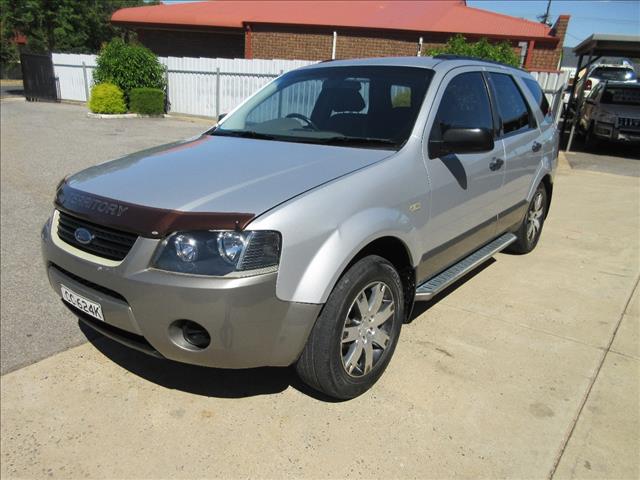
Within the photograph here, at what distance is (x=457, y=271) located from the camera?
3654 millimetres

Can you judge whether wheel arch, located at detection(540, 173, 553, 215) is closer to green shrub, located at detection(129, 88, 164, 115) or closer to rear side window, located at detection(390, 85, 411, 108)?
rear side window, located at detection(390, 85, 411, 108)

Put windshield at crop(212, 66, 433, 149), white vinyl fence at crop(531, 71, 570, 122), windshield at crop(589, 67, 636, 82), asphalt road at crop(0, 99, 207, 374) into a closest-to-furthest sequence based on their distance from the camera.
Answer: windshield at crop(212, 66, 433, 149), asphalt road at crop(0, 99, 207, 374), white vinyl fence at crop(531, 71, 570, 122), windshield at crop(589, 67, 636, 82)

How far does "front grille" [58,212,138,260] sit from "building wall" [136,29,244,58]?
22.6 meters

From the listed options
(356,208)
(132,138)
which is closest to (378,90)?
(356,208)

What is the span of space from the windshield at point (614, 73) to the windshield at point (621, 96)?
29.8 ft

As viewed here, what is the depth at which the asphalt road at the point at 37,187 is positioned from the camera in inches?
138

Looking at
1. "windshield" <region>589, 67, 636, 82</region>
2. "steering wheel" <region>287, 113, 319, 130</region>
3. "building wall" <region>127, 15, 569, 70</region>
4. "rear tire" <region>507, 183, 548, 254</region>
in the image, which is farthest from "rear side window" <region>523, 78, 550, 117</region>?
"windshield" <region>589, 67, 636, 82</region>

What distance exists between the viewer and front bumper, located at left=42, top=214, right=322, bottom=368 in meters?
2.15

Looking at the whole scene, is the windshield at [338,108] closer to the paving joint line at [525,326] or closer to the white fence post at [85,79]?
the paving joint line at [525,326]

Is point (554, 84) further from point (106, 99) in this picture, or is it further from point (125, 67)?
point (125, 67)

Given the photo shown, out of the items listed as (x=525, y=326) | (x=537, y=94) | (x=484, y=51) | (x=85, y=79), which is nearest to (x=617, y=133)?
(x=484, y=51)

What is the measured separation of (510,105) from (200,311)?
11.2 feet

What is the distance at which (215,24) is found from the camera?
22.7 metres

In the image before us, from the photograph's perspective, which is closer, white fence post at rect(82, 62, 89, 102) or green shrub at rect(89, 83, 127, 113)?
green shrub at rect(89, 83, 127, 113)
